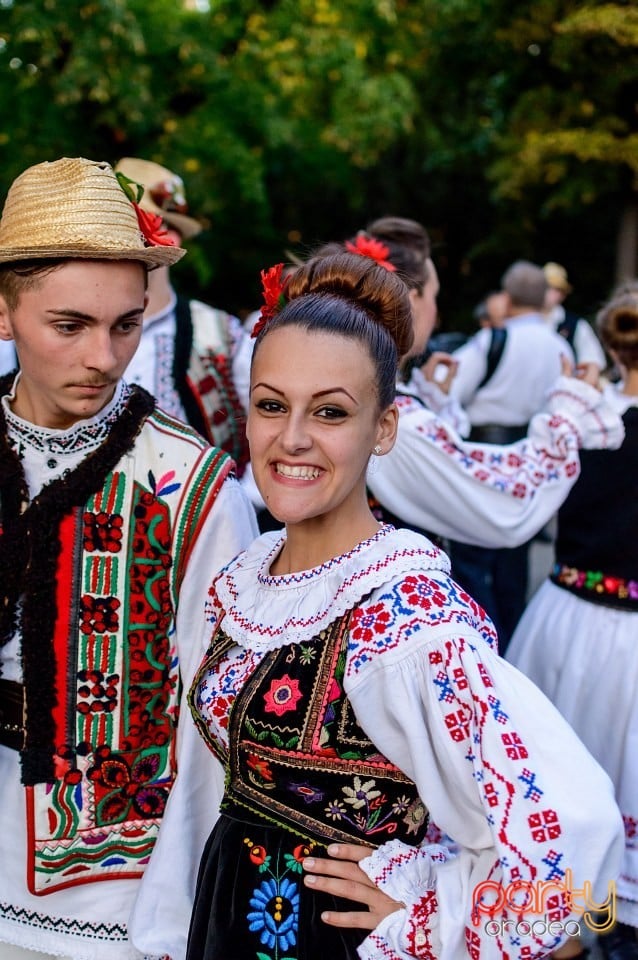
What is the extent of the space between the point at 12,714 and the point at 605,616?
1.81m

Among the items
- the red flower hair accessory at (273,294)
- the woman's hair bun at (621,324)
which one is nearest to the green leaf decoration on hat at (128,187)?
the red flower hair accessory at (273,294)

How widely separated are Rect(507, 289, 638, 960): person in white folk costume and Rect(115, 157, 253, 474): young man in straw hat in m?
1.18

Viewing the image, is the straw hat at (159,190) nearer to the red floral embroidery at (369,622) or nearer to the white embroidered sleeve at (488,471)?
the white embroidered sleeve at (488,471)

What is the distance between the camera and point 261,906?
A: 5.59 feet

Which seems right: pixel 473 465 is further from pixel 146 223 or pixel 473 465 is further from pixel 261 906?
pixel 261 906

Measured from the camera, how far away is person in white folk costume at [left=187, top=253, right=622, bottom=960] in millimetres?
1479

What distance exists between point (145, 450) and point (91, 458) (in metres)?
0.11

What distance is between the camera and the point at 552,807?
1.45m

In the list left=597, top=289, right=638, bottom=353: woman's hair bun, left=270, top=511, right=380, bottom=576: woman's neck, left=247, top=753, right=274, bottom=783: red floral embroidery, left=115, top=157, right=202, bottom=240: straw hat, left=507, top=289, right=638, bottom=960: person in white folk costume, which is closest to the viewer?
left=247, top=753, right=274, bottom=783: red floral embroidery

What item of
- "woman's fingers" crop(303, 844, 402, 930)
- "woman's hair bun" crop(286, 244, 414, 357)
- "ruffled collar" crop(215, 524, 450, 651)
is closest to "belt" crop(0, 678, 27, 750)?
"ruffled collar" crop(215, 524, 450, 651)

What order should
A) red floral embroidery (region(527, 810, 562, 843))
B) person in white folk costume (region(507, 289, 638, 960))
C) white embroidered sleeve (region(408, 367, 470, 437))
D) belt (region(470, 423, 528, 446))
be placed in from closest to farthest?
red floral embroidery (region(527, 810, 562, 843))
person in white folk costume (region(507, 289, 638, 960))
white embroidered sleeve (region(408, 367, 470, 437))
belt (region(470, 423, 528, 446))

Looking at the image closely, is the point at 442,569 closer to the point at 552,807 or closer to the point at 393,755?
the point at 393,755

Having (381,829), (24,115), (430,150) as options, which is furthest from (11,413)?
(430,150)

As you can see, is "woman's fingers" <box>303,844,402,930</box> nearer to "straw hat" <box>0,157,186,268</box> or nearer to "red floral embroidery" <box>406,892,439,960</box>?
"red floral embroidery" <box>406,892,439,960</box>
